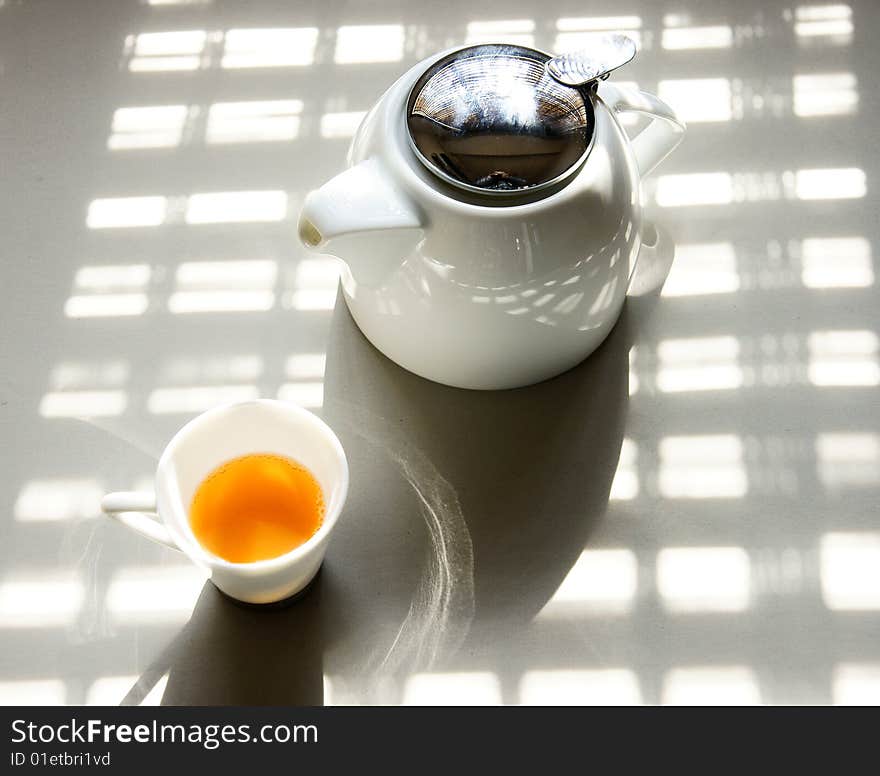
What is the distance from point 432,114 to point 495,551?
0.98ft

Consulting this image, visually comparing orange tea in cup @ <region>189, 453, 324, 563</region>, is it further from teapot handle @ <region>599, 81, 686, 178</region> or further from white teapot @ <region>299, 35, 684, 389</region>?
teapot handle @ <region>599, 81, 686, 178</region>

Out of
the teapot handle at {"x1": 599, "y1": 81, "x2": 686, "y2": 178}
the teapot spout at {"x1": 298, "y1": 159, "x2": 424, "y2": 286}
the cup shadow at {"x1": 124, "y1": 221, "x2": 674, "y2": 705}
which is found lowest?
the cup shadow at {"x1": 124, "y1": 221, "x2": 674, "y2": 705}

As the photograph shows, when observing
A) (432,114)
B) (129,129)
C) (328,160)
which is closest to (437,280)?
(432,114)

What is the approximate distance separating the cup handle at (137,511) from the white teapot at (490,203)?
19 centimetres

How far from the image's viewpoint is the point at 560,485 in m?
0.75

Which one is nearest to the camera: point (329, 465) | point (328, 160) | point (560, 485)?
point (329, 465)

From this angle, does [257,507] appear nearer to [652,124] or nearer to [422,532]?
[422,532]

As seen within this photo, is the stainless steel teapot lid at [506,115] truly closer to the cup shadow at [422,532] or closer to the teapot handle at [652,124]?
the teapot handle at [652,124]

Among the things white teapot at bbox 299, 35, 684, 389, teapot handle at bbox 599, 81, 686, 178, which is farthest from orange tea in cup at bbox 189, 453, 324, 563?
teapot handle at bbox 599, 81, 686, 178

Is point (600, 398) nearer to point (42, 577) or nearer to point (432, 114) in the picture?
point (432, 114)

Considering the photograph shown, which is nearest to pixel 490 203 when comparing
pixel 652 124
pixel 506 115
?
pixel 506 115

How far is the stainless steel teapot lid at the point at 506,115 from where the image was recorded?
0.65 metres

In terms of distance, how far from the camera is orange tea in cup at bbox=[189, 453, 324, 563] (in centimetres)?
66
